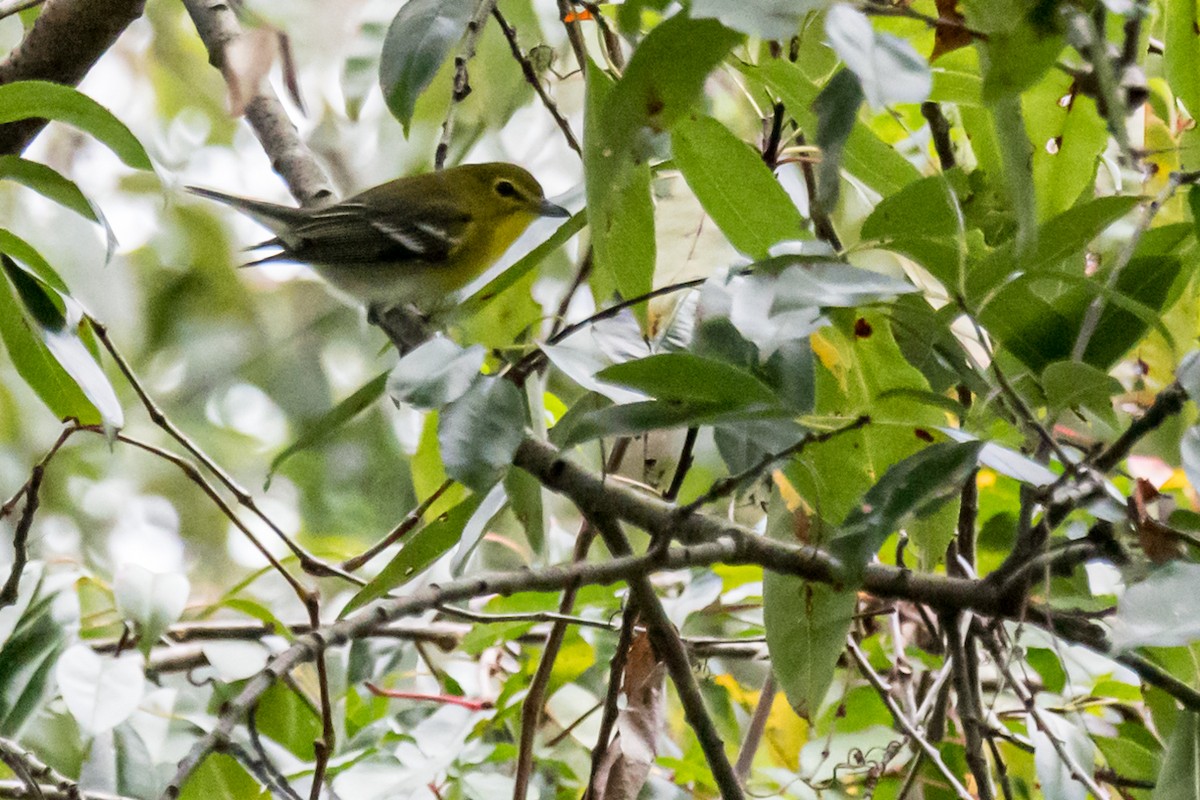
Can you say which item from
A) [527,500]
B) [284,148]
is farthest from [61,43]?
[527,500]

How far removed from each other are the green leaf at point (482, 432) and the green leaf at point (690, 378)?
115 millimetres

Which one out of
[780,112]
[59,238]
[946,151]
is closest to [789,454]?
[780,112]

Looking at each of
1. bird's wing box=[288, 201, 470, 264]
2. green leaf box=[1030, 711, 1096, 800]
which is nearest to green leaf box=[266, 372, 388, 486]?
green leaf box=[1030, 711, 1096, 800]

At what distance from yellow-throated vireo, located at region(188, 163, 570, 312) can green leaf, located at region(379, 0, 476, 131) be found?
117 centimetres

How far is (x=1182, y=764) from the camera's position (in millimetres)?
1134

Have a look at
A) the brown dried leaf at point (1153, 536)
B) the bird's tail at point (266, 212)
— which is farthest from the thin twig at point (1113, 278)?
the bird's tail at point (266, 212)

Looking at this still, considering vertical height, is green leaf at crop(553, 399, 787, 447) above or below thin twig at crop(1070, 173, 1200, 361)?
below

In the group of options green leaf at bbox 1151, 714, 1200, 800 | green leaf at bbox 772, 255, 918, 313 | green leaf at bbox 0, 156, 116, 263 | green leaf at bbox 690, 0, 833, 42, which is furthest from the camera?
green leaf at bbox 0, 156, 116, 263

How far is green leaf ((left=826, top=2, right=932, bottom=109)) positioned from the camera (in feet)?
2.66

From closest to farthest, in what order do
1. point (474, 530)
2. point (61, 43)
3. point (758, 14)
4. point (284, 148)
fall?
point (758, 14), point (474, 530), point (61, 43), point (284, 148)

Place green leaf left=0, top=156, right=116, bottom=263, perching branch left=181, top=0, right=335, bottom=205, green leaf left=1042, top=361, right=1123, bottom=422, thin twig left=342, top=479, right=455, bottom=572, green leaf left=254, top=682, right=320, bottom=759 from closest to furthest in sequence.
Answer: green leaf left=1042, top=361, right=1123, bottom=422, green leaf left=0, top=156, right=116, bottom=263, thin twig left=342, top=479, right=455, bottom=572, green leaf left=254, top=682, right=320, bottom=759, perching branch left=181, top=0, right=335, bottom=205

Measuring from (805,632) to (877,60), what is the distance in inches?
28.6

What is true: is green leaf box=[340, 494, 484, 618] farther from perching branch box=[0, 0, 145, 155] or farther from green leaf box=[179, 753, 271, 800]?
perching branch box=[0, 0, 145, 155]

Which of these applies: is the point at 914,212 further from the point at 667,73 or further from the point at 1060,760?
the point at 1060,760
